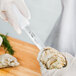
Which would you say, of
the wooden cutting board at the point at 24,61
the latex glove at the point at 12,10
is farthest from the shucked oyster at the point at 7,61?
the latex glove at the point at 12,10

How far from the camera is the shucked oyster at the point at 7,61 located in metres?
0.75

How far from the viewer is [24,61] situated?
0.82m

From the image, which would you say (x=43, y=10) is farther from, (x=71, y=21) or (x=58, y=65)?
(x=58, y=65)

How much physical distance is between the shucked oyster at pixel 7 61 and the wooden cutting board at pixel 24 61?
0.04 feet

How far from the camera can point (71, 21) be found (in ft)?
2.88

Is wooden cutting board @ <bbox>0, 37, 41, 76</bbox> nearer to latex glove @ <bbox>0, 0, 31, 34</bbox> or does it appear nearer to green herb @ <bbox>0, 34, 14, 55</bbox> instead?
green herb @ <bbox>0, 34, 14, 55</bbox>

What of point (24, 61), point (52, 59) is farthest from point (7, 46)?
point (52, 59)

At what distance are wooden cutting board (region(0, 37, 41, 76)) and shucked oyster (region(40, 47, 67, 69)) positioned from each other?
0.18ft

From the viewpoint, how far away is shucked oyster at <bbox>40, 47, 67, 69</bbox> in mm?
713

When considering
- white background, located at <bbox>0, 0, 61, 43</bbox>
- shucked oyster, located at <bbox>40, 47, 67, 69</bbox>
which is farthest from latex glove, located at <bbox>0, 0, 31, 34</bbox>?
white background, located at <bbox>0, 0, 61, 43</bbox>

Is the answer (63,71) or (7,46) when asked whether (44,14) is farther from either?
(63,71)

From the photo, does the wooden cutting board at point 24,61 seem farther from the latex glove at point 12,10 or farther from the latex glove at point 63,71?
the latex glove at point 12,10

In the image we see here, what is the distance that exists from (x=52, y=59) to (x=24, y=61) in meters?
0.13

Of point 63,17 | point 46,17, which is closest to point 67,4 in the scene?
point 63,17
